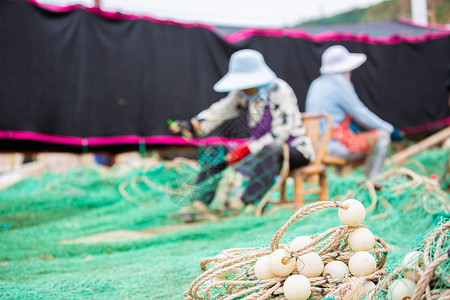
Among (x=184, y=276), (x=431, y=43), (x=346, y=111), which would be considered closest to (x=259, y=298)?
(x=184, y=276)

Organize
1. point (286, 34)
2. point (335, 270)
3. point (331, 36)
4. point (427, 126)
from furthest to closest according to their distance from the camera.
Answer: point (427, 126) → point (331, 36) → point (286, 34) → point (335, 270)

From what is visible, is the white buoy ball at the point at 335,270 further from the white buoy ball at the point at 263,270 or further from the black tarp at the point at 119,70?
the black tarp at the point at 119,70

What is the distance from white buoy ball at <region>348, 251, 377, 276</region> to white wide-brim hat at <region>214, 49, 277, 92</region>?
2239 mm

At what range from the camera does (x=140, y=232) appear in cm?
303

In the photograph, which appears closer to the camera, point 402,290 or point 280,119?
point 402,290

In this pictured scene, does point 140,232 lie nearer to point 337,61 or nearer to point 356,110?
point 356,110

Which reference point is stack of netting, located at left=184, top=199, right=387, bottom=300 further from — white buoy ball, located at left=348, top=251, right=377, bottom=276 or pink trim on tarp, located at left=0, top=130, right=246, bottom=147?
pink trim on tarp, located at left=0, top=130, right=246, bottom=147

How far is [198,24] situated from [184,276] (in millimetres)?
4689

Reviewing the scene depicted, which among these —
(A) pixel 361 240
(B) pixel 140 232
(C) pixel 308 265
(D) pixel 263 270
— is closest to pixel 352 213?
(A) pixel 361 240

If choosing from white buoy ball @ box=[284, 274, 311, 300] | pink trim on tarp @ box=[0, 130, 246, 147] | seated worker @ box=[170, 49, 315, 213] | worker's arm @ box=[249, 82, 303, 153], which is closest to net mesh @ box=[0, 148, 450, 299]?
seated worker @ box=[170, 49, 315, 213]

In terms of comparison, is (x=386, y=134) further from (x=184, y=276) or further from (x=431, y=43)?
(x=431, y=43)

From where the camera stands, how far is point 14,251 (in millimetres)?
2395

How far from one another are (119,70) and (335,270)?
477 cm

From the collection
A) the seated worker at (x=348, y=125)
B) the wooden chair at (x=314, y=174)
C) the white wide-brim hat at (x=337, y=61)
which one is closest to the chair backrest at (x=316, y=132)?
the wooden chair at (x=314, y=174)
